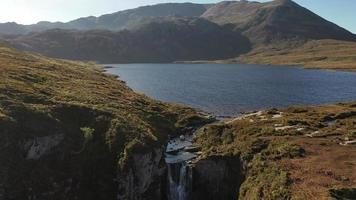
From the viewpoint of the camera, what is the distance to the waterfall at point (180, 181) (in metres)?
66.8

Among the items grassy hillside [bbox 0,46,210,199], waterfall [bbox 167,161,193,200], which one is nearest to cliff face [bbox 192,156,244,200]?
waterfall [bbox 167,161,193,200]

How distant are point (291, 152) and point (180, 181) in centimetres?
1662

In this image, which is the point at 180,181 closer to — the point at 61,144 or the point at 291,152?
the point at 291,152

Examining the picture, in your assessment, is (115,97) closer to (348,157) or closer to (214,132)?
(214,132)

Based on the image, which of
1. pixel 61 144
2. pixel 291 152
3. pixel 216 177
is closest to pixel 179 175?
pixel 216 177

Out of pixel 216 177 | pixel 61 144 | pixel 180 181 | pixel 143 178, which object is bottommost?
pixel 180 181

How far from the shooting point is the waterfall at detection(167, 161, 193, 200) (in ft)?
219

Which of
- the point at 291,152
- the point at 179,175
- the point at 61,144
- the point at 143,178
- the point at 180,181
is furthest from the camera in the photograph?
the point at 179,175

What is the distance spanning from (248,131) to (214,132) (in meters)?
6.84

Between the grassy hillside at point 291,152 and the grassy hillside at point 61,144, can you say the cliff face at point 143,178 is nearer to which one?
the grassy hillside at point 61,144

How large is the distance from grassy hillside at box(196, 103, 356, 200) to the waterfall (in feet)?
11.5

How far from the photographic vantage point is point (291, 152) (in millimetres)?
64062

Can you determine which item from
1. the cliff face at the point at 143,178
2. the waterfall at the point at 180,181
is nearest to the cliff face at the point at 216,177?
the waterfall at the point at 180,181

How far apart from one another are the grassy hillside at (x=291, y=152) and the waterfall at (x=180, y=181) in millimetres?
3493
